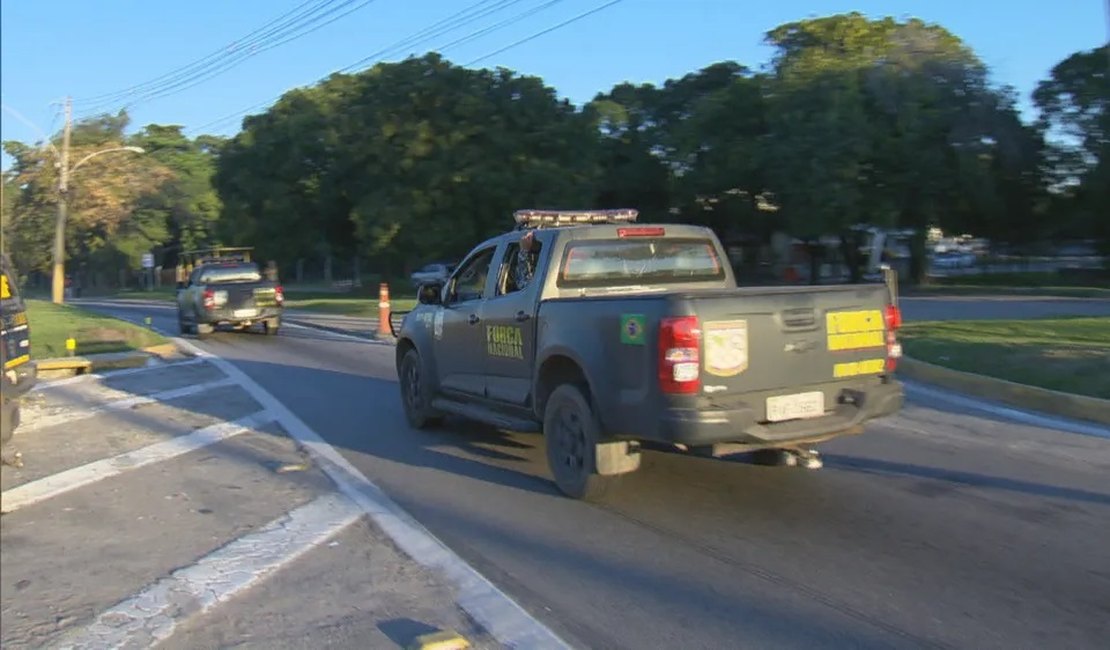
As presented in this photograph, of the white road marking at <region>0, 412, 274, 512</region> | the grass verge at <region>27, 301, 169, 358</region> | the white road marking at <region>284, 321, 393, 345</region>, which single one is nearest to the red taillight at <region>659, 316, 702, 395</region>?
the white road marking at <region>0, 412, 274, 512</region>

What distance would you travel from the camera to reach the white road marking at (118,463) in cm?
762

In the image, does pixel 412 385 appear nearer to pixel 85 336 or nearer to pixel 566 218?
pixel 566 218

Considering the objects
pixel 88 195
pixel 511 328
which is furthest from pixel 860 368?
pixel 88 195

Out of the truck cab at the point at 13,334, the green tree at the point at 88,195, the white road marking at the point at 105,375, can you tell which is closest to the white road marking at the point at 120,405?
the truck cab at the point at 13,334

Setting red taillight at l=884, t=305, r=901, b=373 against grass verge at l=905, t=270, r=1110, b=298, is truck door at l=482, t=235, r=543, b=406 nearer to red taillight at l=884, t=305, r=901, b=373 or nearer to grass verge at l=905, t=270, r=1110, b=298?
red taillight at l=884, t=305, r=901, b=373

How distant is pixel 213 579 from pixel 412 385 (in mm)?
4788

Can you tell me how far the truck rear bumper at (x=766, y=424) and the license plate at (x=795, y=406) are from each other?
5cm

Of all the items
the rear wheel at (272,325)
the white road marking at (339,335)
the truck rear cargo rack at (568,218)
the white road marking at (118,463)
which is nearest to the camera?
the white road marking at (118,463)

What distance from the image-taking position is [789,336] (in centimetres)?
649

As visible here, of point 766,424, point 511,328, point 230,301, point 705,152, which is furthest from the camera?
point 705,152

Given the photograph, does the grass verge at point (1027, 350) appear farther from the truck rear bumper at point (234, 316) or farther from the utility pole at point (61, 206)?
the utility pole at point (61, 206)

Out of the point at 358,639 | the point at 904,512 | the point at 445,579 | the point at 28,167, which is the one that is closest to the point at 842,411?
the point at 904,512

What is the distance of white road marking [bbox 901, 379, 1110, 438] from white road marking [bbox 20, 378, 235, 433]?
9442mm

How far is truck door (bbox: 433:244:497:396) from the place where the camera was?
8750 millimetres
